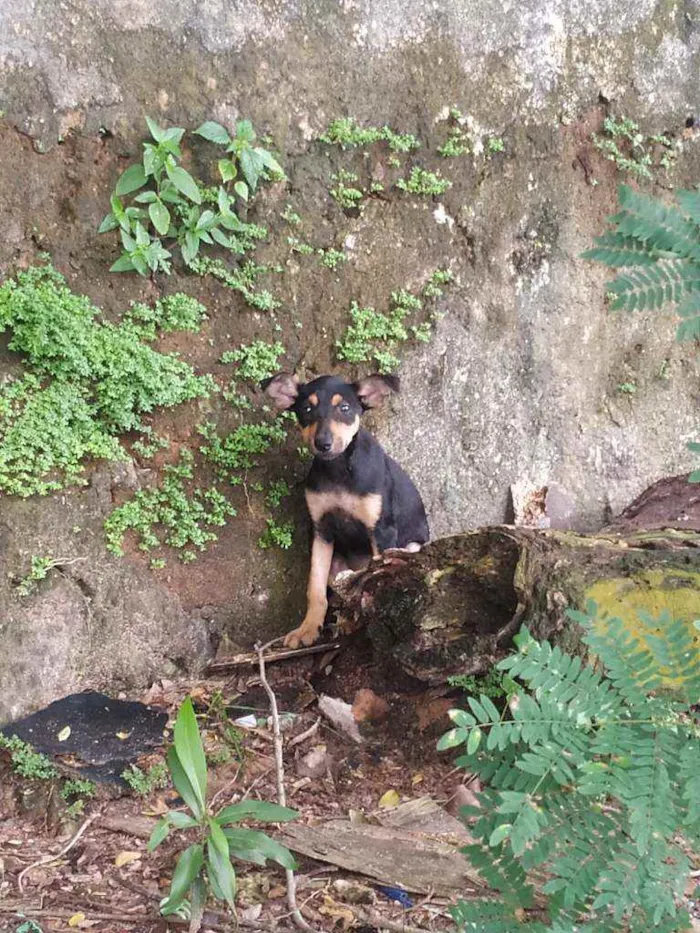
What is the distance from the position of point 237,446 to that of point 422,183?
7.49 ft

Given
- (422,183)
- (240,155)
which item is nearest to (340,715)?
(240,155)

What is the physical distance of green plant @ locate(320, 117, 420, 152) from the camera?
5.29 meters

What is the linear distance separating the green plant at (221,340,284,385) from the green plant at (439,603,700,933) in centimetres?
331

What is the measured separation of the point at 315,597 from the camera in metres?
5.29

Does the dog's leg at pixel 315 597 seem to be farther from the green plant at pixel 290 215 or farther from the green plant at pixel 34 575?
the green plant at pixel 290 215

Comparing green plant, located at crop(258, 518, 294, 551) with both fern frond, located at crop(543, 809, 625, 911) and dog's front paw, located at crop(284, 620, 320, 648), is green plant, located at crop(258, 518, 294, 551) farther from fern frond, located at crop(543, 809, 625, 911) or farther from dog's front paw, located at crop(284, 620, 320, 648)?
fern frond, located at crop(543, 809, 625, 911)

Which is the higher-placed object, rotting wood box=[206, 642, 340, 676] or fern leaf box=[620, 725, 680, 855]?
fern leaf box=[620, 725, 680, 855]

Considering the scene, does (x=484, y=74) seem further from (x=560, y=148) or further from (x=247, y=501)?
(x=247, y=501)

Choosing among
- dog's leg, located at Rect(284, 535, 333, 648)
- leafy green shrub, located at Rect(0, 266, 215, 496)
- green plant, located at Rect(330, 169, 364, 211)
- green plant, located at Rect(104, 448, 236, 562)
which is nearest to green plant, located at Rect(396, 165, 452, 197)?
green plant, located at Rect(330, 169, 364, 211)

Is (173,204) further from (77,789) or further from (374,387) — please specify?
(77,789)

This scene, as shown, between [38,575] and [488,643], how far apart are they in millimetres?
2540

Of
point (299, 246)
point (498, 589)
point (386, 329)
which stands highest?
point (299, 246)

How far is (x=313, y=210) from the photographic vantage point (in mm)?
5332

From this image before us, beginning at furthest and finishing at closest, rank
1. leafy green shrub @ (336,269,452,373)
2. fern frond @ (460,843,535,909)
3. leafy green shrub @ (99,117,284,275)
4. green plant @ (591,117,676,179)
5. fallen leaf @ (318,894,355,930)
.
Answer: green plant @ (591,117,676,179) → leafy green shrub @ (336,269,452,373) → leafy green shrub @ (99,117,284,275) → fallen leaf @ (318,894,355,930) → fern frond @ (460,843,535,909)
